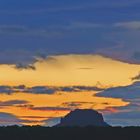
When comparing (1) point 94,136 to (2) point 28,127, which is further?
(2) point 28,127

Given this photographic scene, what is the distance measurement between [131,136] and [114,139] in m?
3.76

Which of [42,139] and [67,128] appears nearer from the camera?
[42,139]

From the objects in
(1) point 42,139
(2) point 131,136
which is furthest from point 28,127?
(2) point 131,136

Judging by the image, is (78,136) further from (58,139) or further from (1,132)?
(1,132)

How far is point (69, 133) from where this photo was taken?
162 metres

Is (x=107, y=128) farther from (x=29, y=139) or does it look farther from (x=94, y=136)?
(x=29, y=139)

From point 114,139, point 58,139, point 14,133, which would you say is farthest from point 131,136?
point 14,133

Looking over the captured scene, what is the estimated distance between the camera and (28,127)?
168 metres

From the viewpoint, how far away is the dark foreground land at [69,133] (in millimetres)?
156250

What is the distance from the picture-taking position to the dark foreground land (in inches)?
6152

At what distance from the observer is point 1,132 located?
16500 centimetres

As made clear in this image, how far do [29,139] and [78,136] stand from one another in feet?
39.1

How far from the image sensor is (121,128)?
6535 inches

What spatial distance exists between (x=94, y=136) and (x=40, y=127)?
58.2ft
